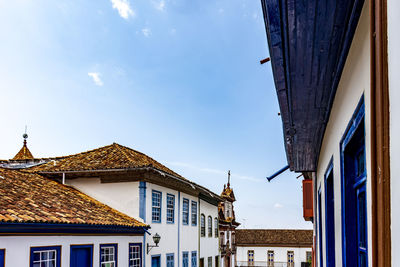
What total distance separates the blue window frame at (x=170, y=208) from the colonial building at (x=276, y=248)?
35.3m

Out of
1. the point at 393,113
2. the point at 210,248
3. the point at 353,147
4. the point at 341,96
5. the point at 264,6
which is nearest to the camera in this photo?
the point at 393,113

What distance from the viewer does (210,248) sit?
25516mm

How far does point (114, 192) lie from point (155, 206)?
4.93 ft

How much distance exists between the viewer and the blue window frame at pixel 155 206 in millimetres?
17078

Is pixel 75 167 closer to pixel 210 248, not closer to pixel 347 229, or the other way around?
pixel 210 248

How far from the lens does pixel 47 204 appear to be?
43.3ft

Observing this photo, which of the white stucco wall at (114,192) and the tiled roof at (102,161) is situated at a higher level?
Result: the tiled roof at (102,161)

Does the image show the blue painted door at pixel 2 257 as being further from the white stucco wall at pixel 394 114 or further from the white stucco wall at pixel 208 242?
the white stucco wall at pixel 208 242

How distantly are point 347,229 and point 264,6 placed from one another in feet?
5.31

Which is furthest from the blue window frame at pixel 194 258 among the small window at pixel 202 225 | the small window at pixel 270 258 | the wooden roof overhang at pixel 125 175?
the small window at pixel 270 258

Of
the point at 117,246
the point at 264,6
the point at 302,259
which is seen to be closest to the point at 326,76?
the point at 264,6

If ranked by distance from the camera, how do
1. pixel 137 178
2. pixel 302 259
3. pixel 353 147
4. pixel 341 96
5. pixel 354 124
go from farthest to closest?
pixel 302 259
pixel 137 178
pixel 341 96
pixel 353 147
pixel 354 124

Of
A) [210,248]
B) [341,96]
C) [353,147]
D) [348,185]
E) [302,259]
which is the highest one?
[341,96]

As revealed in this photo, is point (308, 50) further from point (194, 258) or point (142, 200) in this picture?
point (194, 258)
